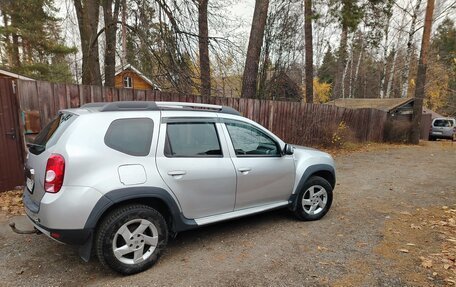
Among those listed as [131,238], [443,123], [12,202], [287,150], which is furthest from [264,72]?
[443,123]

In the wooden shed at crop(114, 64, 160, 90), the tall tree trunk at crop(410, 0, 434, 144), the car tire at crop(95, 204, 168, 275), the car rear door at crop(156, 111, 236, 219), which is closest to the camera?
the car tire at crop(95, 204, 168, 275)

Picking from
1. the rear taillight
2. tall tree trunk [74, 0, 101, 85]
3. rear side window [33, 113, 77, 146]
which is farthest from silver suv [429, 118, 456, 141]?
the rear taillight

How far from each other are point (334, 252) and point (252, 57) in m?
8.47

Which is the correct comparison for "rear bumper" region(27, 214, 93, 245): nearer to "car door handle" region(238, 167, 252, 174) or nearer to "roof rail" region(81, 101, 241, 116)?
"roof rail" region(81, 101, 241, 116)

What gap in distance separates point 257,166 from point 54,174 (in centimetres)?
230

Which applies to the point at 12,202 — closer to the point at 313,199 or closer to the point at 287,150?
the point at 287,150

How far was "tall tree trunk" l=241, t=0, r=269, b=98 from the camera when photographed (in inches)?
408

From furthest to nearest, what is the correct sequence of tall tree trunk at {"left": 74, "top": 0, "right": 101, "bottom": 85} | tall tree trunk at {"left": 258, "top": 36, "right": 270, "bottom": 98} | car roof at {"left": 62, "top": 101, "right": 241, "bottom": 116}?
tall tree trunk at {"left": 258, "top": 36, "right": 270, "bottom": 98} < tall tree trunk at {"left": 74, "top": 0, "right": 101, "bottom": 85} < car roof at {"left": 62, "top": 101, "right": 241, "bottom": 116}

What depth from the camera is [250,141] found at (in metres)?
3.81

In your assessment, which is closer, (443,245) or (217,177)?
(217,177)

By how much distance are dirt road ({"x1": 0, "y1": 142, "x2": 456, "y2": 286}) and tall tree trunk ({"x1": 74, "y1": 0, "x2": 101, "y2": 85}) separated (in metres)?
5.89

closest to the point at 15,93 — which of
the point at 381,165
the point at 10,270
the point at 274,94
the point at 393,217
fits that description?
the point at 10,270

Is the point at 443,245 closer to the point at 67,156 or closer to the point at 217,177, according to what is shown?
the point at 217,177

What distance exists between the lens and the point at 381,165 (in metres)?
9.52
